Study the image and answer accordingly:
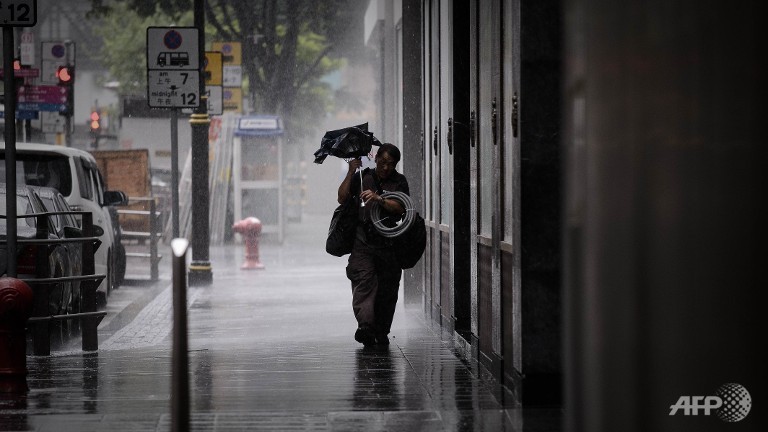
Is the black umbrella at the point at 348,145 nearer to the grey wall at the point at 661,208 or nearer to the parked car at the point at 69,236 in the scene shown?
the parked car at the point at 69,236

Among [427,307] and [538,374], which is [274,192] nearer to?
[427,307]

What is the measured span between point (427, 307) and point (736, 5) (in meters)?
10.1

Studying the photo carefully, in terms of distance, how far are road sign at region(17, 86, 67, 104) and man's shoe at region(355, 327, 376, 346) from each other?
16.0 meters

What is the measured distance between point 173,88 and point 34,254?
666 centimetres

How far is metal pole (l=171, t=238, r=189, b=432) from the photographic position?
14.9 feet

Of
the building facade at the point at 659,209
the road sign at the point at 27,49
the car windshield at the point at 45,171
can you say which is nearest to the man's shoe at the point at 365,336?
the car windshield at the point at 45,171

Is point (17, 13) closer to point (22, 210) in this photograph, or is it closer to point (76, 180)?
point (22, 210)

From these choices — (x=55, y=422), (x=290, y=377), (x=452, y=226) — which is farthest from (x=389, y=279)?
(x=55, y=422)

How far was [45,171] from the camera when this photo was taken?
15.8 meters

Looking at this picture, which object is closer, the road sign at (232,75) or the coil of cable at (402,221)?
the coil of cable at (402,221)

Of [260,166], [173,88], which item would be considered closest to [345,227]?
[173,88]

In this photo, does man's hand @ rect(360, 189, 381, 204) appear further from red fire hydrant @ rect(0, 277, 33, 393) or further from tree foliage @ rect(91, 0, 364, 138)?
tree foliage @ rect(91, 0, 364, 138)

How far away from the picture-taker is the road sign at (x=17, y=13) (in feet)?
32.1

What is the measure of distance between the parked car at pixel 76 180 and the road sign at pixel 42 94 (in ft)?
29.3
